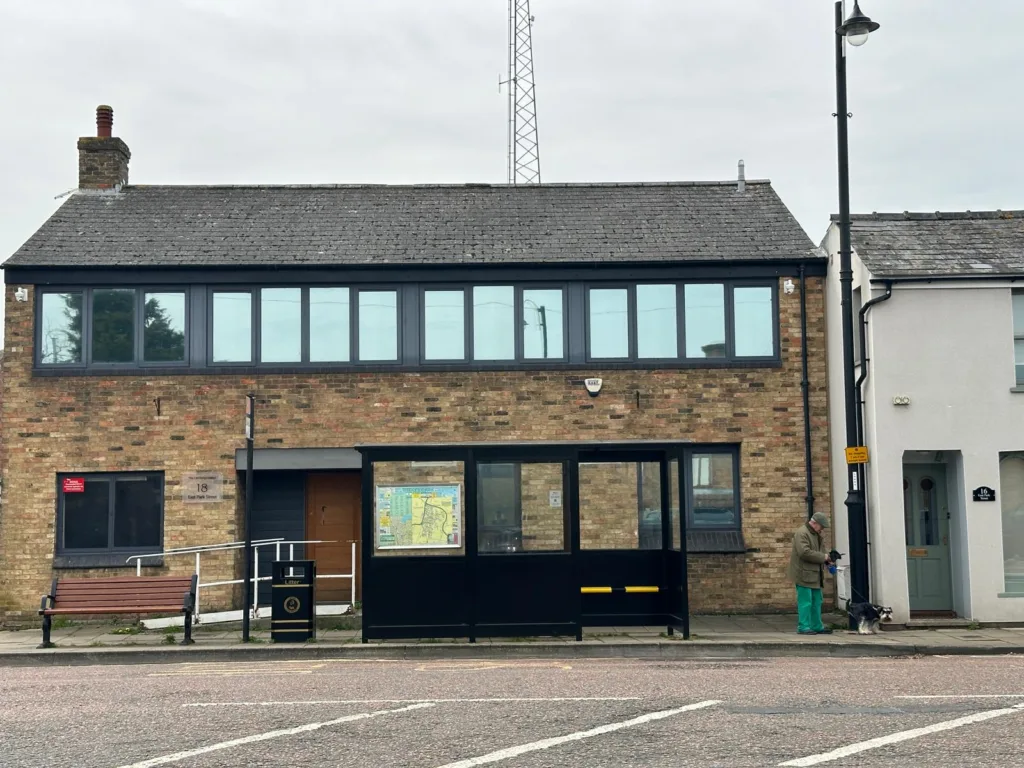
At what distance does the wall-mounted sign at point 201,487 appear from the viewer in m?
18.3

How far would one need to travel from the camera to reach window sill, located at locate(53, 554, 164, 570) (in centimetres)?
1806

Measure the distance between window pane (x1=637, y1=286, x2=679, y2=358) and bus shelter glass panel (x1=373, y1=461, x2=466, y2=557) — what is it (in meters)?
5.04

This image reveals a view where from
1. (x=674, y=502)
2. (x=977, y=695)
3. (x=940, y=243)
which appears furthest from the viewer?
(x=940, y=243)

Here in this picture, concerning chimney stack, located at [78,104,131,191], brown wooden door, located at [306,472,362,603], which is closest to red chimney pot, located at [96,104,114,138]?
chimney stack, located at [78,104,131,191]

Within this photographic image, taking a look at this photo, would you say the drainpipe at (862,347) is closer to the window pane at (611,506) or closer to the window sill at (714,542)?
the window sill at (714,542)

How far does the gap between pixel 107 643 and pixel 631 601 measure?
6918 mm

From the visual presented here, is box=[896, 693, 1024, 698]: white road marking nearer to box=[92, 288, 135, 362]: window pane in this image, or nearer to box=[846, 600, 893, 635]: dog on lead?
box=[846, 600, 893, 635]: dog on lead

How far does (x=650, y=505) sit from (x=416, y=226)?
7.00 metres

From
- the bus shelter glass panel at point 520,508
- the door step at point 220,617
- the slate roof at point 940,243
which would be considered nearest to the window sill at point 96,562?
the door step at point 220,617

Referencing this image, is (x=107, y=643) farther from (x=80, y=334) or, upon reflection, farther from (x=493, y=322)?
(x=493, y=322)

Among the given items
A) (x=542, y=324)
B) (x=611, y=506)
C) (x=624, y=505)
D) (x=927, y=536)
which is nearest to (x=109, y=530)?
(x=542, y=324)

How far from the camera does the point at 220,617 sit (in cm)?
1727

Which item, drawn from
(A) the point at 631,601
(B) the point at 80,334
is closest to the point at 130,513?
(B) the point at 80,334

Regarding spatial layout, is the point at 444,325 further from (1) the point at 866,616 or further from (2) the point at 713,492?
(1) the point at 866,616
